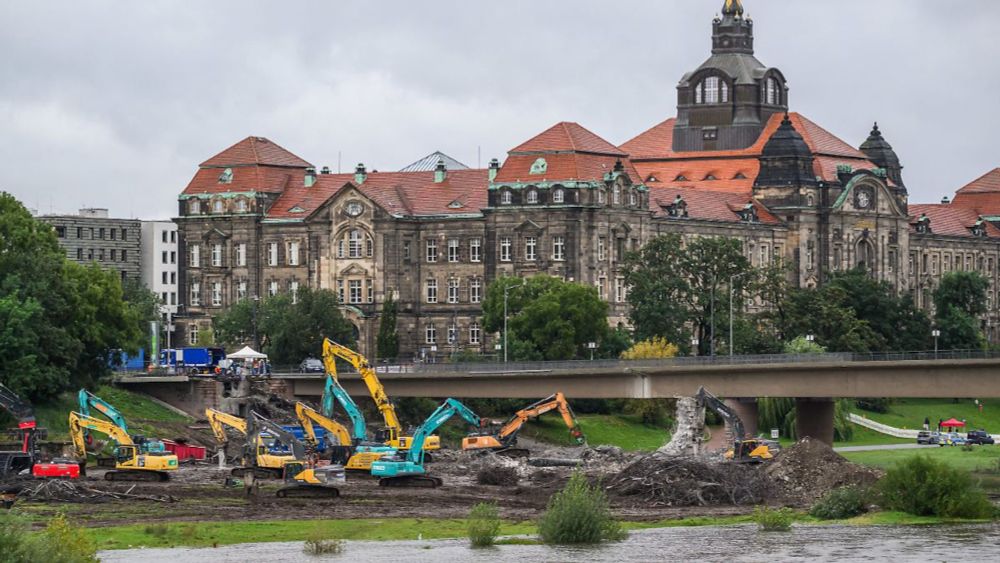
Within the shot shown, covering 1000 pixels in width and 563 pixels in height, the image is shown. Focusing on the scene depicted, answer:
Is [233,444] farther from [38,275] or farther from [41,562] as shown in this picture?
[41,562]

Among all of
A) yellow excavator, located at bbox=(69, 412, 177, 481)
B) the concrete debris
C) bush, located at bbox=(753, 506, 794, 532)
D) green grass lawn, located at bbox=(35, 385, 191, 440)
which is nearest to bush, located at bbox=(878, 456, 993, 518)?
bush, located at bbox=(753, 506, 794, 532)

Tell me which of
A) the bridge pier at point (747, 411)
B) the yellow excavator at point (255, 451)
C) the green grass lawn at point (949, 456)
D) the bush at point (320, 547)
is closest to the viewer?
the bush at point (320, 547)

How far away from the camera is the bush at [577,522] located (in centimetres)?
11962

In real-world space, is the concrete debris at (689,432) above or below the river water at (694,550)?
above

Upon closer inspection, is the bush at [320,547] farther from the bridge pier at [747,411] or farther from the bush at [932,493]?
the bridge pier at [747,411]

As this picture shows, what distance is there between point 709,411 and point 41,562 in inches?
4137

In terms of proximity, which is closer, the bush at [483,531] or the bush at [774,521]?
the bush at [483,531]

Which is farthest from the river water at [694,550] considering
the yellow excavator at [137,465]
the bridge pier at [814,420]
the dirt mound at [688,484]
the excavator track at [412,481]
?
the bridge pier at [814,420]

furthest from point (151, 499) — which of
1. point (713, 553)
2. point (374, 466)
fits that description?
point (713, 553)

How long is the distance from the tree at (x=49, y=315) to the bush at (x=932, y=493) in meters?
60.6

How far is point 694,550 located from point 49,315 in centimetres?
6916

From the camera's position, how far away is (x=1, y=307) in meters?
173

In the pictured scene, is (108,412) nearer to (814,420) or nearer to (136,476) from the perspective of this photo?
(136,476)

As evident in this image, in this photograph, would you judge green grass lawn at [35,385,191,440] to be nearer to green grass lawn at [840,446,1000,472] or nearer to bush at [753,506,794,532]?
green grass lawn at [840,446,1000,472]
